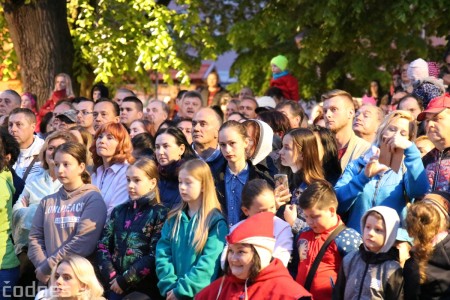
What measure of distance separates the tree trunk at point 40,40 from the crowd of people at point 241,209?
619cm

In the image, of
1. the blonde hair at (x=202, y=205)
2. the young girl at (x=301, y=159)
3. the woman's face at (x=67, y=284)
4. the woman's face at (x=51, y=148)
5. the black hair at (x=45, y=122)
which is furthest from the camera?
the black hair at (x=45, y=122)

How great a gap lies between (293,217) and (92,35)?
995 cm

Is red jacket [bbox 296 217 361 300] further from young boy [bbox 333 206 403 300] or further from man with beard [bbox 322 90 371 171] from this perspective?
man with beard [bbox 322 90 371 171]

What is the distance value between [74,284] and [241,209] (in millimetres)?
1883

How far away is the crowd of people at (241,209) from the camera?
316 inches

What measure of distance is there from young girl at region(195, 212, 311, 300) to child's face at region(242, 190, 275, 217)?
682 millimetres

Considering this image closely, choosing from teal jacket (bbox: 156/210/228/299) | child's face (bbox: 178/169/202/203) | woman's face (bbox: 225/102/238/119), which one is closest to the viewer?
teal jacket (bbox: 156/210/228/299)

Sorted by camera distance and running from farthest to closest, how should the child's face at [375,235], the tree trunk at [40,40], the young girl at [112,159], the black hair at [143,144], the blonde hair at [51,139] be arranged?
the tree trunk at [40,40], the black hair at [143,144], the blonde hair at [51,139], the young girl at [112,159], the child's face at [375,235]

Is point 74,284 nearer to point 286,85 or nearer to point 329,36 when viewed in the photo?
point 286,85

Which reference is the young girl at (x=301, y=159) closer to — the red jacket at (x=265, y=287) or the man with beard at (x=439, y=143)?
the man with beard at (x=439, y=143)

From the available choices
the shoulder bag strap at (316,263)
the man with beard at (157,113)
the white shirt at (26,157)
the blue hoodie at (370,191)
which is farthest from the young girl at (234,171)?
the man with beard at (157,113)

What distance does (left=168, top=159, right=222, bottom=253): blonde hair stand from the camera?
906 centimetres

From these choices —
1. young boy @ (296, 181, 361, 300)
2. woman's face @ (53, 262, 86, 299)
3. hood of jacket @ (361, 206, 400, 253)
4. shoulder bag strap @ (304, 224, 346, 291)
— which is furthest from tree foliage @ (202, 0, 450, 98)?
woman's face @ (53, 262, 86, 299)

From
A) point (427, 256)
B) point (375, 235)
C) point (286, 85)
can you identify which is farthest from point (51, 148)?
point (286, 85)
